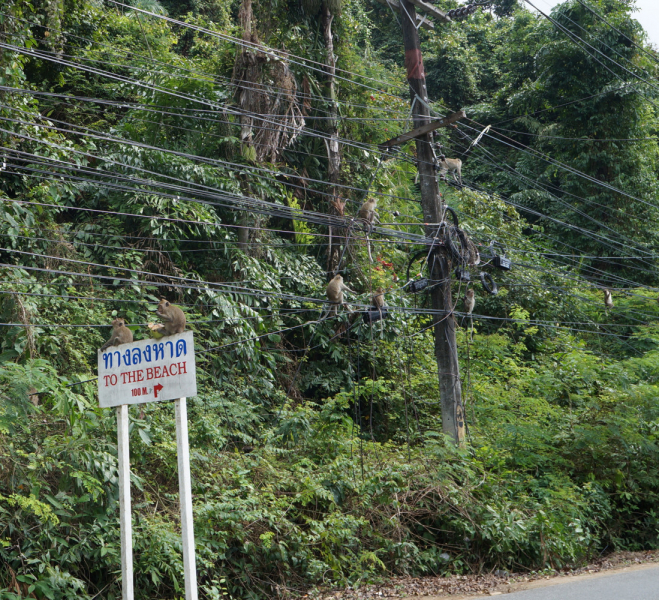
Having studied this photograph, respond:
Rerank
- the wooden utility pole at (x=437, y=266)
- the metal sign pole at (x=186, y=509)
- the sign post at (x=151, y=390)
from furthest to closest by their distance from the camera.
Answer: the wooden utility pole at (x=437, y=266), the sign post at (x=151, y=390), the metal sign pole at (x=186, y=509)

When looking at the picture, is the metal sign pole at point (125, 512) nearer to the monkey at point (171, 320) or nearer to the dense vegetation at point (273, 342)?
the monkey at point (171, 320)

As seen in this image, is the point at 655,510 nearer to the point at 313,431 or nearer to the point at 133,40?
the point at 313,431

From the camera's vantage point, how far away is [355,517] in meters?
8.32

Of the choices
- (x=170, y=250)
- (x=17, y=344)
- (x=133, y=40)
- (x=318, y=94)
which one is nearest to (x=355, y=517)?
(x=17, y=344)

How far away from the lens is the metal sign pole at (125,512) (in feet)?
15.6

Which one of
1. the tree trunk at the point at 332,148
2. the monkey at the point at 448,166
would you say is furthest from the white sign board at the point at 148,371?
the tree trunk at the point at 332,148

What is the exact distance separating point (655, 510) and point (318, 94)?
9.70 m

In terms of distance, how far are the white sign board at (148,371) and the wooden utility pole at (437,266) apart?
18.1 feet

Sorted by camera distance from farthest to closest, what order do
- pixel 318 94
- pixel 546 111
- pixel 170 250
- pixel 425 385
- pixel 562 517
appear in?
1. pixel 546 111
2. pixel 318 94
3. pixel 425 385
4. pixel 170 250
5. pixel 562 517

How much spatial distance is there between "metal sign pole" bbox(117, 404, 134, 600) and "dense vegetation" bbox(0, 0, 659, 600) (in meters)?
1.66

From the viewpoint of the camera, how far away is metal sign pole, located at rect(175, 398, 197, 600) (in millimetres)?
4539

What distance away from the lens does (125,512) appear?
4910 mm

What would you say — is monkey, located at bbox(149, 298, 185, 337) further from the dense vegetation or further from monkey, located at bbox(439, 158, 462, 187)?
monkey, located at bbox(439, 158, 462, 187)

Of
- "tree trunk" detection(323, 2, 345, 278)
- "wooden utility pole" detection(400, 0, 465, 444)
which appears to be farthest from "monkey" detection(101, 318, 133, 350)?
"tree trunk" detection(323, 2, 345, 278)
